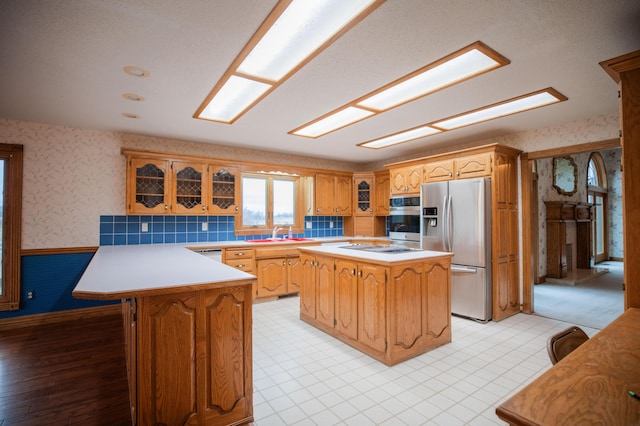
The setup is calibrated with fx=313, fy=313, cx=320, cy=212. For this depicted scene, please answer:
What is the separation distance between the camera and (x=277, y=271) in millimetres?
4789

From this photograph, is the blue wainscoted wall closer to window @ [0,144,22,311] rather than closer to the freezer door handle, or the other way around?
window @ [0,144,22,311]

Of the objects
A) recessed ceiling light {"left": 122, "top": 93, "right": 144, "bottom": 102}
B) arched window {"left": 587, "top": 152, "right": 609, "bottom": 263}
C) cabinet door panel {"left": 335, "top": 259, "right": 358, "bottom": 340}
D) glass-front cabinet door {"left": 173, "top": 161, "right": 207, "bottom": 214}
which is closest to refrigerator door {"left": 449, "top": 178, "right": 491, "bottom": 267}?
cabinet door panel {"left": 335, "top": 259, "right": 358, "bottom": 340}

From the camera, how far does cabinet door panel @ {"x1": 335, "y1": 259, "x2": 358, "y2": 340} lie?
2934mm

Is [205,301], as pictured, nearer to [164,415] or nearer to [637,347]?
[164,415]

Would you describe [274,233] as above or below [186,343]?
above

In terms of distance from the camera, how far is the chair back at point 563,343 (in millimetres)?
1250

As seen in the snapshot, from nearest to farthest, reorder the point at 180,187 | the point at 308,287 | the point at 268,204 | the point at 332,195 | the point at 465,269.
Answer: the point at 308,287 < the point at 465,269 < the point at 180,187 < the point at 268,204 < the point at 332,195

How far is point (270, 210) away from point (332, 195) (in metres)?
1.21

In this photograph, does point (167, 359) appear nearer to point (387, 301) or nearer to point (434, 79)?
point (387, 301)

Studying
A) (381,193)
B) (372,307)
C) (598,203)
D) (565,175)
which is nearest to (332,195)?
(381,193)

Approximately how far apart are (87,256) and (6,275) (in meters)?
0.80

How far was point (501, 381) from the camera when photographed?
2.37 m

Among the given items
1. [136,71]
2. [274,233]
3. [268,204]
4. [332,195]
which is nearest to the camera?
[136,71]

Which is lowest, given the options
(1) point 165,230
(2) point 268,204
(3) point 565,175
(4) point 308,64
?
Answer: (1) point 165,230
